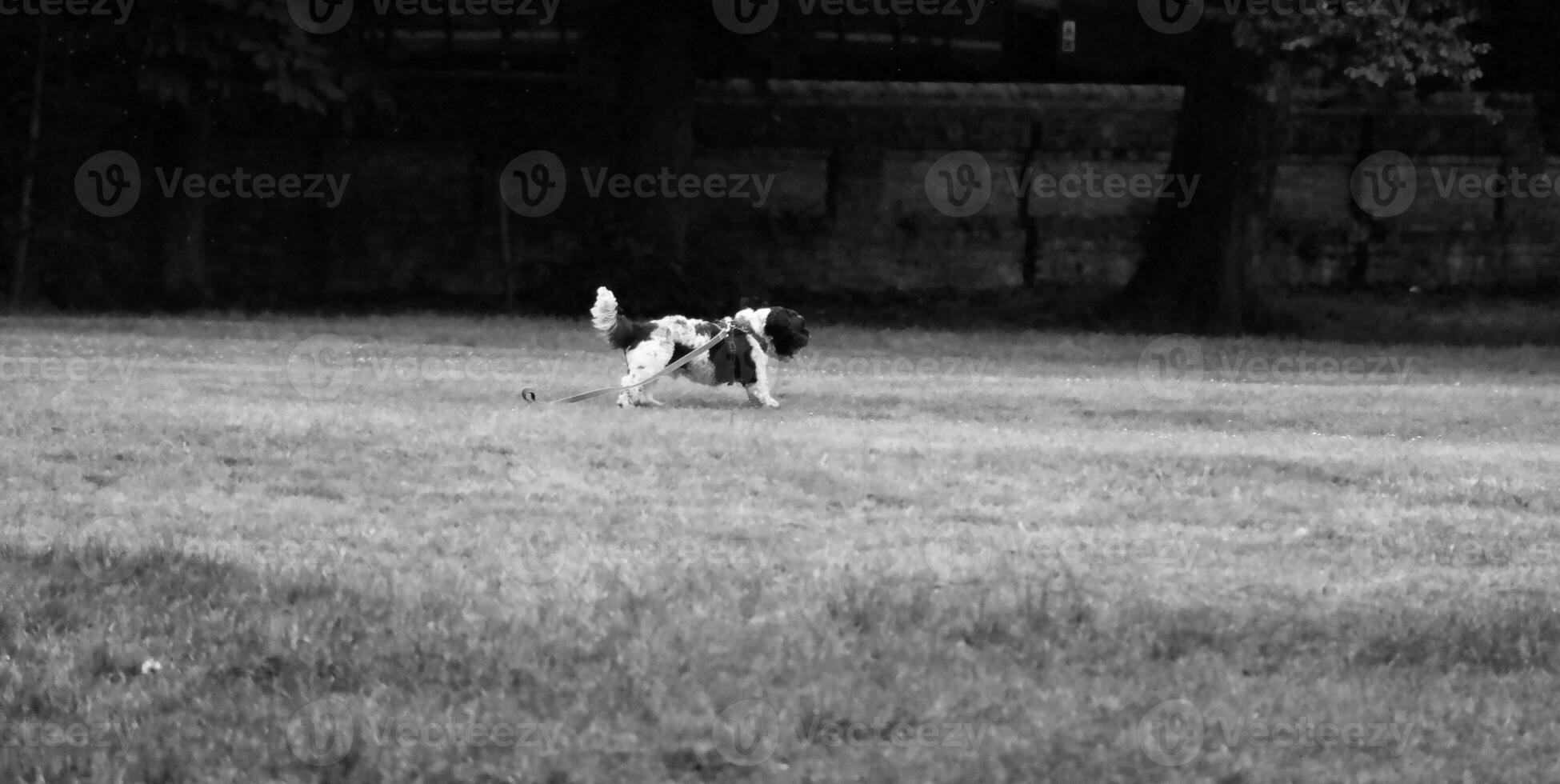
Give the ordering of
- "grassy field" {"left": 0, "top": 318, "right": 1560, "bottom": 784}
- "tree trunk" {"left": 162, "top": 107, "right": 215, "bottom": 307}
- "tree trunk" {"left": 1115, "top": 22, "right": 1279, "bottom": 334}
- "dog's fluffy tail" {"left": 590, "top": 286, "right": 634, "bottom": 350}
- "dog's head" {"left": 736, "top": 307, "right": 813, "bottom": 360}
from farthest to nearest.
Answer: "tree trunk" {"left": 162, "top": 107, "right": 215, "bottom": 307} → "tree trunk" {"left": 1115, "top": 22, "right": 1279, "bottom": 334} → "dog's head" {"left": 736, "top": 307, "right": 813, "bottom": 360} → "dog's fluffy tail" {"left": 590, "top": 286, "right": 634, "bottom": 350} → "grassy field" {"left": 0, "top": 318, "right": 1560, "bottom": 784}

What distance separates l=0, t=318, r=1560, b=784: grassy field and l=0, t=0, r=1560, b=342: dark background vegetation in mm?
12595

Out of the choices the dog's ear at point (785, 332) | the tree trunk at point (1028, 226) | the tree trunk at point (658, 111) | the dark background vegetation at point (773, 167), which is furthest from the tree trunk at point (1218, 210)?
the dog's ear at point (785, 332)

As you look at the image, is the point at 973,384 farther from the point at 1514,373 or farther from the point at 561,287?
the point at 561,287

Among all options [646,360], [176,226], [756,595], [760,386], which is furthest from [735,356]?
[176,226]

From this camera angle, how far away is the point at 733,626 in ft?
26.6

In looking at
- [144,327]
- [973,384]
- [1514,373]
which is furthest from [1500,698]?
[144,327]

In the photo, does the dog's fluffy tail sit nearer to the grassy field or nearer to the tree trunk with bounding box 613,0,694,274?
the grassy field

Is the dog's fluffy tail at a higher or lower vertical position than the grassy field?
higher

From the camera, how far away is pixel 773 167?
3177 centimetres

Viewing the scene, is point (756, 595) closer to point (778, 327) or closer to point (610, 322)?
point (610, 322)

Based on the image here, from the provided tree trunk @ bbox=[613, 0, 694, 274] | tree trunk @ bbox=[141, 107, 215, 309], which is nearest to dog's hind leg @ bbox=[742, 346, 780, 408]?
Answer: tree trunk @ bbox=[613, 0, 694, 274]

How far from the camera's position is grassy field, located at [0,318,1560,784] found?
7.19 m

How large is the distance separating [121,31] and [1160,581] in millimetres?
19728

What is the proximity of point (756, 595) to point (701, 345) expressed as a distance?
6204 mm
